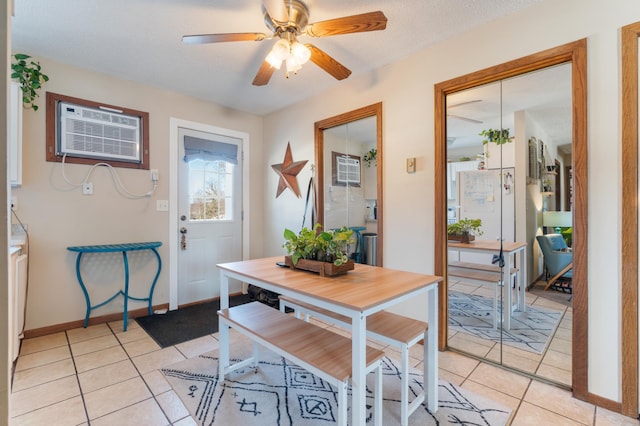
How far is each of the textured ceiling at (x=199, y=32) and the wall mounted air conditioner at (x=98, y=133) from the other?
1.34 ft

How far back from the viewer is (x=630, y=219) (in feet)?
5.20

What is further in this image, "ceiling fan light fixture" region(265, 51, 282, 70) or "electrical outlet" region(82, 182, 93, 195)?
"electrical outlet" region(82, 182, 93, 195)

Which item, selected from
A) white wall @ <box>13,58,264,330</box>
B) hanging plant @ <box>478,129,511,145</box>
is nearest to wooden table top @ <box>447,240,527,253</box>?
hanging plant @ <box>478,129,511,145</box>

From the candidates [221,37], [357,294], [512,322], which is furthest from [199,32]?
[512,322]

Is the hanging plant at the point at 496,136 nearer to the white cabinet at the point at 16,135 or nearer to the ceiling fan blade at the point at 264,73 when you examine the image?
the ceiling fan blade at the point at 264,73

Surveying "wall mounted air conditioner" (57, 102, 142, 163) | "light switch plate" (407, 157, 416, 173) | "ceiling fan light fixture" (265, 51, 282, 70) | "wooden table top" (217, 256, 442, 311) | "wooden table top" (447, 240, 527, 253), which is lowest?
"wooden table top" (217, 256, 442, 311)

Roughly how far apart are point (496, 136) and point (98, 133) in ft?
11.6

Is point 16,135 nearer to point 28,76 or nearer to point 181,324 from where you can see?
point 28,76

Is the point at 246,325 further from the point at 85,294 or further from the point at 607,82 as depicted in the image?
the point at 607,82

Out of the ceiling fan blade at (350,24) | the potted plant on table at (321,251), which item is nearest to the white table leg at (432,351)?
the potted plant on table at (321,251)

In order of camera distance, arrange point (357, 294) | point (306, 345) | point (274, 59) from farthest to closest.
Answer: point (274, 59)
point (306, 345)
point (357, 294)

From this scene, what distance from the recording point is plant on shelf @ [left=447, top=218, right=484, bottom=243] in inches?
91.1

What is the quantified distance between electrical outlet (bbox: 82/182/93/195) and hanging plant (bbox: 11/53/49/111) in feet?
2.35

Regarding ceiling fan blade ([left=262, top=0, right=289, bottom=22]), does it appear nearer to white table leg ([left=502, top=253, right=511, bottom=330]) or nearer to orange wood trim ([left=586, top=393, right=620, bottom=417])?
white table leg ([left=502, top=253, right=511, bottom=330])
